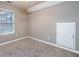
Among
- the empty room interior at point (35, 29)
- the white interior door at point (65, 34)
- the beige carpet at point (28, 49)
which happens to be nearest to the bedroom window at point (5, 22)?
the empty room interior at point (35, 29)

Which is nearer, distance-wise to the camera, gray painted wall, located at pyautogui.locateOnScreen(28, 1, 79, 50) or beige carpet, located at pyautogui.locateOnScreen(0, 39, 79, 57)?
beige carpet, located at pyautogui.locateOnScreen(0, 39, 79, 57)

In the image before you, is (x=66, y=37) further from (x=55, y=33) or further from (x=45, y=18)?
(x=45, y=18)

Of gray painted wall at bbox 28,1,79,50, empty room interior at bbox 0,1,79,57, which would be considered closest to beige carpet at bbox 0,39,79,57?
empty room interior at bbox 0,1,79,57

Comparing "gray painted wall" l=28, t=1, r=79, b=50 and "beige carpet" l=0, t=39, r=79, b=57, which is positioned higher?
"gray painted wall" l=28, t=1, r=79, b=50

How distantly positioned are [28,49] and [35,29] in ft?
0.97

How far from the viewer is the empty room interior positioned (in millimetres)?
998

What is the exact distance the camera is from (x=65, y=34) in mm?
1209

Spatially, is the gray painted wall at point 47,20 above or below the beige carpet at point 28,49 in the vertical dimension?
above

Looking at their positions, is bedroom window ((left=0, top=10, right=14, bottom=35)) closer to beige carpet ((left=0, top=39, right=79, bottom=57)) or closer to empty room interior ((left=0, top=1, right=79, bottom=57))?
empty room interior ((left=0, top=1, right=79, bottom=57))

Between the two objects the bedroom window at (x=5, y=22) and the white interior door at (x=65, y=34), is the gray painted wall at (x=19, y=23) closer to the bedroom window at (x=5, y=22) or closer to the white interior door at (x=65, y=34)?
the bedroom window at (x=5, y=22)

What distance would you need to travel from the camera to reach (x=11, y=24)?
1048mm

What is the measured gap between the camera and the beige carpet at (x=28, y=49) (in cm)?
94

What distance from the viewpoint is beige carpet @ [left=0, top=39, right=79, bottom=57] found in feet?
3.08

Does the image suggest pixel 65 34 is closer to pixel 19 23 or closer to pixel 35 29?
pixel 35 29
